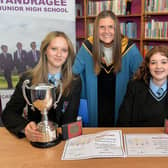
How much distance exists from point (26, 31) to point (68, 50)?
1.39 meters

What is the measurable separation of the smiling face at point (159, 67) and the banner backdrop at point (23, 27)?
149cm

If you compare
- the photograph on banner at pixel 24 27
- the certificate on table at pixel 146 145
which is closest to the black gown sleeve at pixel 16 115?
the certificate on table at pixel 146 145

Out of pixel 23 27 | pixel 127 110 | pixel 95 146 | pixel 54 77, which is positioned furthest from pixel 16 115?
pixel 23 27

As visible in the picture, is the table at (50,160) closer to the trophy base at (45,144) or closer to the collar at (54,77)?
the trophy base at (45,144)

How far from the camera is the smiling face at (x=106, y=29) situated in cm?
212

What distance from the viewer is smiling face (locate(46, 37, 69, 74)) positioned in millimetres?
1598

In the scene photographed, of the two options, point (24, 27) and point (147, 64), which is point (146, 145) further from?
point (24, 27)

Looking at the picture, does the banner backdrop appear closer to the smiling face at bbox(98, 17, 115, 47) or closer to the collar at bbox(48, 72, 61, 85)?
the smiling face at bbox(98, 17, 115, 47)

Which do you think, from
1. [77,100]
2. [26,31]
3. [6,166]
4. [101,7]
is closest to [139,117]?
[77,100]

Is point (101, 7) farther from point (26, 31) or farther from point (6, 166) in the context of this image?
point (6, 166)

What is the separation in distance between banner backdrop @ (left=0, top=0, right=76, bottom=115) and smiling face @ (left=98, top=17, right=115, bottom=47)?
920 millimetres

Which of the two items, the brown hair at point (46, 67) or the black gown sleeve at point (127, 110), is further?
the black gown sleeve at point (127, 110)

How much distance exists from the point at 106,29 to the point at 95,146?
1174mm

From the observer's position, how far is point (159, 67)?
176 centimetres
